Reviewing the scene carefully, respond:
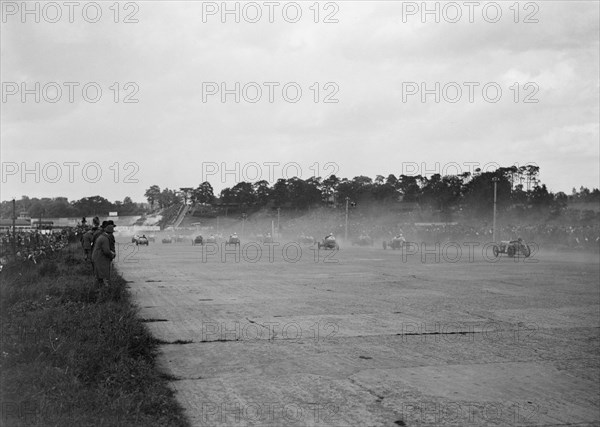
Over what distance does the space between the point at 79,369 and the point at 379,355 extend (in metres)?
4.45

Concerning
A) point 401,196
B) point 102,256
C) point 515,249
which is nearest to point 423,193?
point 401,196

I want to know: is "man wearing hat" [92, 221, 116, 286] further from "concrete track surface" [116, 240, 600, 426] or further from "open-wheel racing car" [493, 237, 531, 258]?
"open-wheel racing car" [493, 237, 531, 258]

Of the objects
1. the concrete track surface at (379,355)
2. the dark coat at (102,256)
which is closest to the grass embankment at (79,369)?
the concrete track surface at (379,355)

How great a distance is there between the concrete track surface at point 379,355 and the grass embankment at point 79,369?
501 mm

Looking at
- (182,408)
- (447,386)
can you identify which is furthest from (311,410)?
(447,386)

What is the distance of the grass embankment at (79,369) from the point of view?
5.54 metres

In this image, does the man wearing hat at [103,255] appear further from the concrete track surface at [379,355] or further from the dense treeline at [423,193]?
the dense treeline at [423,193]

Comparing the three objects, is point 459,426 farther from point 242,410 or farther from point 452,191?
point 452,191

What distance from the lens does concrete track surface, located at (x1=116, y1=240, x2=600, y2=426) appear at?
6.57 metres

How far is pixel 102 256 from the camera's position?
Answer: 1372cm

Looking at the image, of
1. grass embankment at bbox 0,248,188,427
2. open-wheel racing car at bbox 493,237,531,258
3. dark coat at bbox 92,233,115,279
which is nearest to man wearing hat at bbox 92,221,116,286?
dark coat at bbox 92,233,115,279

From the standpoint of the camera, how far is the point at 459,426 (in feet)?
Result: 20.0

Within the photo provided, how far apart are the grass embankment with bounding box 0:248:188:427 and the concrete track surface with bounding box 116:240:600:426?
1.64 ft

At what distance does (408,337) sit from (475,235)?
6432 centimetres
